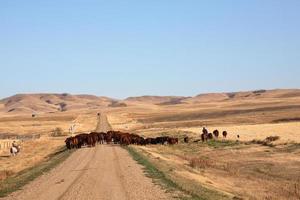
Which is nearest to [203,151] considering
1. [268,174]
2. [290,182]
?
[268,174]

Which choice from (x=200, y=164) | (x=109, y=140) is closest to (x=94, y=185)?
(x=200, y=164)

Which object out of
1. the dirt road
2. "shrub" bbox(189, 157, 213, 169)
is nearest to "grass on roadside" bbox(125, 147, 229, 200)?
the dirt road

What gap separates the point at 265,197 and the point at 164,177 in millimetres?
4442

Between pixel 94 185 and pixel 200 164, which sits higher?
pixel 94 185

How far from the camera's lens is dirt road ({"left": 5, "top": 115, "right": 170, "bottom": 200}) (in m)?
18.9

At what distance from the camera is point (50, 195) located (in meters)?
19.2

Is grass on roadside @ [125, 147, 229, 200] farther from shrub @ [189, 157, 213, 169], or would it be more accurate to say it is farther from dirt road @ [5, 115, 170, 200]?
shrub @ [189, 157, 213, 169]

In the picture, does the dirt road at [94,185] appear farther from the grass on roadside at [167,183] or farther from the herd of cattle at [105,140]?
the herd of cattle at [105,140]

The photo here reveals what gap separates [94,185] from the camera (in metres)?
21.3

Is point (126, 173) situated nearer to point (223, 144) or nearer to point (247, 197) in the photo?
point (247, 197)

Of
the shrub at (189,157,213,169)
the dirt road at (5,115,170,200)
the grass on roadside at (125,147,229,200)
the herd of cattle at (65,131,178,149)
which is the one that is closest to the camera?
the dirt road at (5,115,170,200)

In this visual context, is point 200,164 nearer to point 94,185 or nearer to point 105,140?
point 94,185

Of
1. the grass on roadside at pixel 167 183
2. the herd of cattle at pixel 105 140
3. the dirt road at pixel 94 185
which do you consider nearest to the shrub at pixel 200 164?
the grass on roadside at pixel 167 183

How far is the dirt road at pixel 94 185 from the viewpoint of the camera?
18875 mm
